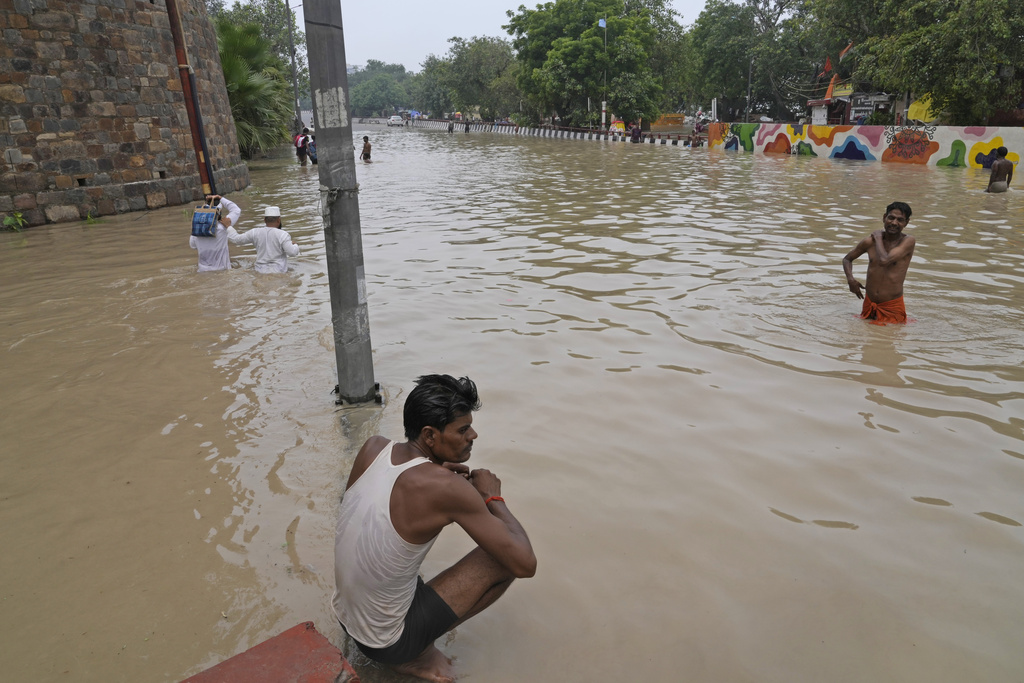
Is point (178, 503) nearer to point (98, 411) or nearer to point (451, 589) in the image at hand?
point (98, 411)

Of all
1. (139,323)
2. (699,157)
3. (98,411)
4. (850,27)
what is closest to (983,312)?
(98,411)

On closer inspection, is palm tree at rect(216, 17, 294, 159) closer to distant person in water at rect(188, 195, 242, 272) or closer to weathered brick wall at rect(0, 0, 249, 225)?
weathered brick wall at rect(0, 0, 249, 225)

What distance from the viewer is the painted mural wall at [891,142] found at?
19562 mm

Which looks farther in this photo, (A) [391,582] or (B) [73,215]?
(B) [73,215]

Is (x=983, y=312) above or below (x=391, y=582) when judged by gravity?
below

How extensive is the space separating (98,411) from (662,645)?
4.14 m

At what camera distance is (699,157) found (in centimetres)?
2759

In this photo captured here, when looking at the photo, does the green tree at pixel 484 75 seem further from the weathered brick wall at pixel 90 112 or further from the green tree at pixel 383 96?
the green tree at pixel 383 96

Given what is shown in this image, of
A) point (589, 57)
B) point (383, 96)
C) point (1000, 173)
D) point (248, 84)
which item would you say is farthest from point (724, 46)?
point (383, 96)

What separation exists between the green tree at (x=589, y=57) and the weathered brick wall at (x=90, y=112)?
33743 millimetres

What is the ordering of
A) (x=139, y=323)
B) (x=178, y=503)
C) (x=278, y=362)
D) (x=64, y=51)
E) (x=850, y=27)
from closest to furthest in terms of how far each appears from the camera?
(x=178, y=503) < (x=278, y=362) < (x=139, y=323) < (x=64, y=51) < (x=850, y=27)

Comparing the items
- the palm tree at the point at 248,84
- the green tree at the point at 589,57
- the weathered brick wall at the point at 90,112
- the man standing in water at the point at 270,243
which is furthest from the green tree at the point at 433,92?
the man standing in water at the point at 270,243

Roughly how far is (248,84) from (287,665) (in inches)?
1003

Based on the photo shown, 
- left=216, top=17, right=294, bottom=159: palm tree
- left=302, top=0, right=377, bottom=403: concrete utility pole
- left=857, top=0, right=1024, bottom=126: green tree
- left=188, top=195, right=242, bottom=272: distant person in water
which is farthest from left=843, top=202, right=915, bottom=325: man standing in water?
left=216, top=17, right=294, bottom=159: palm tree
